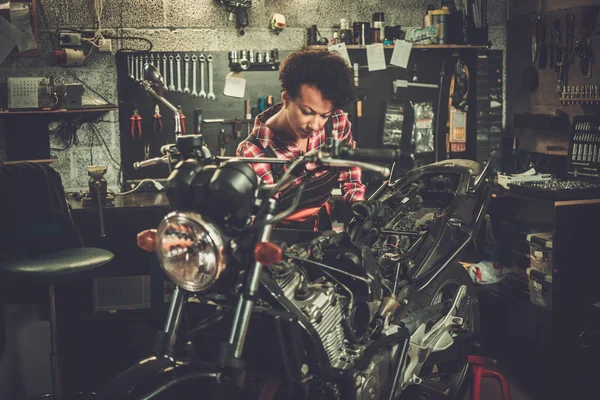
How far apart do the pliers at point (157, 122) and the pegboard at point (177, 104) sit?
0.08 feet

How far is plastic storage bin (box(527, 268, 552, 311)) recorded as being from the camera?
3.75 metres

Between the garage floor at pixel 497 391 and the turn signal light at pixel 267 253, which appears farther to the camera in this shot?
the garage floor at pixel 497 391

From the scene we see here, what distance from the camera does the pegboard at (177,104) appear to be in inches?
195

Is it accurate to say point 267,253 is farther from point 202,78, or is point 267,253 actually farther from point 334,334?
point 202,78

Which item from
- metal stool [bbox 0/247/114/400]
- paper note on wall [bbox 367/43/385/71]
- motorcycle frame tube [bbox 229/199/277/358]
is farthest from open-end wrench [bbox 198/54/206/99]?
motorcycle frame tube [bbox 229/199/277/358]

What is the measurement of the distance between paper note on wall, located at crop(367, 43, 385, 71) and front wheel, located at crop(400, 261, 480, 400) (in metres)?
2.50

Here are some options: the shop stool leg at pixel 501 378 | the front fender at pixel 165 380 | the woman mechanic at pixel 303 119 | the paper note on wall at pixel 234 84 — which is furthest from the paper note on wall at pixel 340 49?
the front fender at pixel 165 380

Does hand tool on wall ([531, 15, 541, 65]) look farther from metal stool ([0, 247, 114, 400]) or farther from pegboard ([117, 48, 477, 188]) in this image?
metal stool ([0, 247, 114, 400])

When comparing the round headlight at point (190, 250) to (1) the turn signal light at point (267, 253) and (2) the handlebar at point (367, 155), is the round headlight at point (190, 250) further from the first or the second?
(2) the handlebar at point (367, 155)

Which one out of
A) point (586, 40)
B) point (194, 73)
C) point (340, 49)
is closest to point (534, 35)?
point (586, 40)

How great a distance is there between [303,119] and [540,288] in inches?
68.9

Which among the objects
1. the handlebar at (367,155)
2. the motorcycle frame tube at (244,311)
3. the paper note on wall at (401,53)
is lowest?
the motorcycle frame tube at (244,311)

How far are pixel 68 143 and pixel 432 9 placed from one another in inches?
113

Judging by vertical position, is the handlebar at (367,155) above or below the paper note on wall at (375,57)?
below
